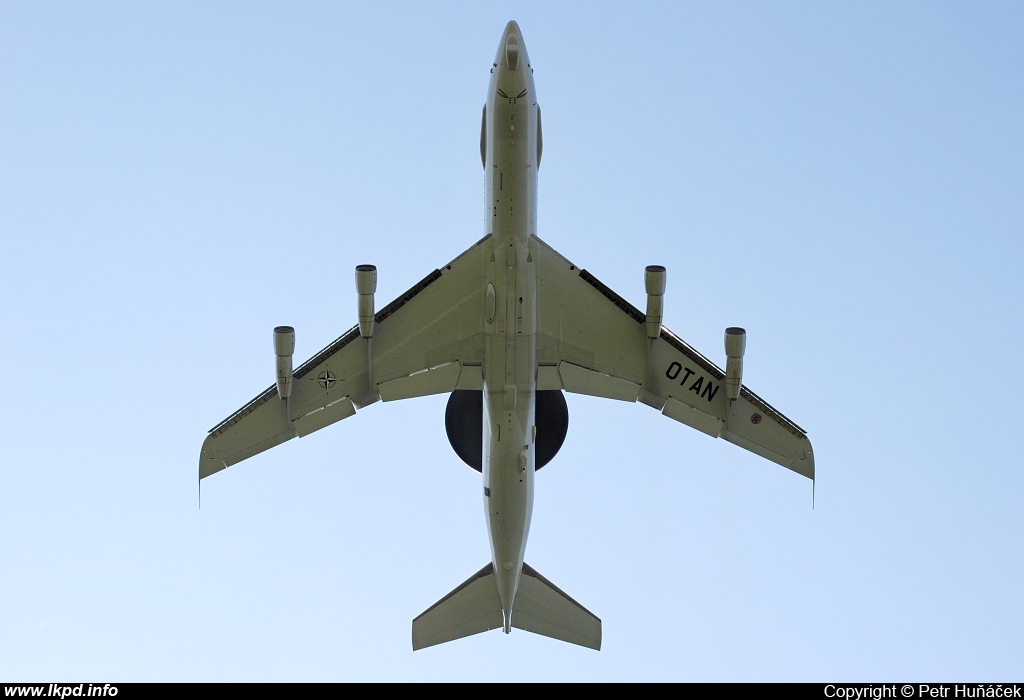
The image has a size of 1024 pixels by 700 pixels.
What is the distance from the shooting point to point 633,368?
31953 millimetres

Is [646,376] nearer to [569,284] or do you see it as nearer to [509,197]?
[569,284]

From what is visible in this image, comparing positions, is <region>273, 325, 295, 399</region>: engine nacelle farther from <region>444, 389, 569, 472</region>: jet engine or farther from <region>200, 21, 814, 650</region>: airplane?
<region>444, 389, 569, 472</region>: jet engine

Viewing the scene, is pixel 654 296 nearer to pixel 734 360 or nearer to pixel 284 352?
pixel 734 360

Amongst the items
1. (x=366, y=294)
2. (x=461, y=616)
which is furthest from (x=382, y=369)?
(x=461, y=616)

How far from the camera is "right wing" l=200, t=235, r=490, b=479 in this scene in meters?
31.4

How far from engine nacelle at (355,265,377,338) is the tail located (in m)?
5.85

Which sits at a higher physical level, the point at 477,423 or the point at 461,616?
the point at 477,423

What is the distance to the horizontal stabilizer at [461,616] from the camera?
3219 cm

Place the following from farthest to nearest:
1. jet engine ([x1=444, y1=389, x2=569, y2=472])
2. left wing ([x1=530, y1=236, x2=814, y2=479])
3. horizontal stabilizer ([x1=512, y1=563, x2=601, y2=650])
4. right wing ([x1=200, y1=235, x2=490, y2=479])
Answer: jet engine ([x1=444, y1=389, x2=569, y2=472])
horizontal stabilizer ([x1=512, y1=563, x2=601, y2=650])
left wing ([x1=530, y1=236, x2=814, y2=479])
right wing ([x1=200, y1=235, x2=490, y2=479])

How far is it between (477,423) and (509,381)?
250cm

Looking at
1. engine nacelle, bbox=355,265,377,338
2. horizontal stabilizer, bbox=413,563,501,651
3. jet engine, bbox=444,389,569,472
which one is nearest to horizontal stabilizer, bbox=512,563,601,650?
horizontal stabilizer, bbox=413,563,501,651

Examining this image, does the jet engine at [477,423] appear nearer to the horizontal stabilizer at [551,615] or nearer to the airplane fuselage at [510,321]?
the airplane fuselage at [510,321]

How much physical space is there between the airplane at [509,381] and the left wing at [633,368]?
26mm
